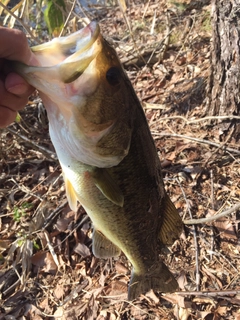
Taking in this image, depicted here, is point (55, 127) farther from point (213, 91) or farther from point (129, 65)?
point (129, 65)

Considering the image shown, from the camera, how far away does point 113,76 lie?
145 cm

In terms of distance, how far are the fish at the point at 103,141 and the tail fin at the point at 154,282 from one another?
17 cm

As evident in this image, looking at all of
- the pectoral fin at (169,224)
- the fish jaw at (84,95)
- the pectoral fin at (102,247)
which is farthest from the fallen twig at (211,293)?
the fish jaw at (84,95)

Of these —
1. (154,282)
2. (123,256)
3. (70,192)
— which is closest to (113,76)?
(70,192)

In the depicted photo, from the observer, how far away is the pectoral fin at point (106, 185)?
5.19 feet

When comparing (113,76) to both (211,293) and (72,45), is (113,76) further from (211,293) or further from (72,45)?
(211,293)

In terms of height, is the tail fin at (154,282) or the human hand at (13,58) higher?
the human hand at (13,58)

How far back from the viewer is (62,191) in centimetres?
361

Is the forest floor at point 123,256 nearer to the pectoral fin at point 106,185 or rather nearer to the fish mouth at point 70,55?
the pectoral fin at point 106,185

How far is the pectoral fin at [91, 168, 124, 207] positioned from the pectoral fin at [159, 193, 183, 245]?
1.53 ft

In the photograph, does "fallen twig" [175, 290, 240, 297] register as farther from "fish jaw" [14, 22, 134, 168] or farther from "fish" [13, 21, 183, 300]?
"fish jaw" [14, 22, 134, 168]

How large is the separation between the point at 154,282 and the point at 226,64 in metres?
2.05

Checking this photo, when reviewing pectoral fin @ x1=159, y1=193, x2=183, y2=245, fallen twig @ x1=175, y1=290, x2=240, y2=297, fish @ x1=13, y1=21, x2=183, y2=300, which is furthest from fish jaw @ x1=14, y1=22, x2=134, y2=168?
fallen twig @ x1=175, y1=290, x2=240, y2=297

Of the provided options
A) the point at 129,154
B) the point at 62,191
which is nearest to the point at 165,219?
the point at 129,154
